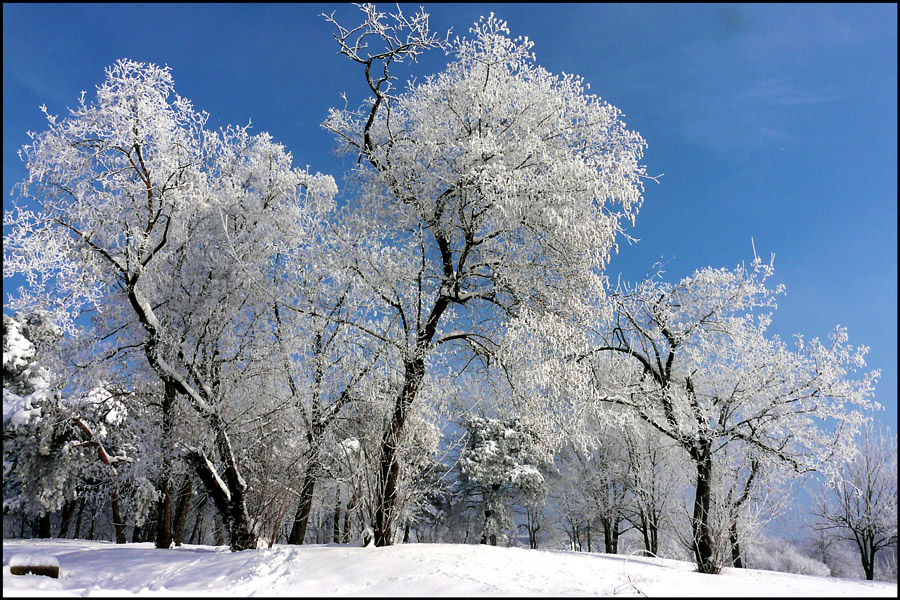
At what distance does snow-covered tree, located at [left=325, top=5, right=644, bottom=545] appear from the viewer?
8602mm

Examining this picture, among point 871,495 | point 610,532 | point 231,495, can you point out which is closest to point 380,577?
point 231,495

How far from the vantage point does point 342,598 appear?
495 cm

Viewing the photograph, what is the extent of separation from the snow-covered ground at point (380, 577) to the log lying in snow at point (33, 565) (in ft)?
0.28

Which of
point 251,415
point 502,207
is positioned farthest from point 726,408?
point 251,415

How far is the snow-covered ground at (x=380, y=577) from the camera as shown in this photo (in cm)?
537

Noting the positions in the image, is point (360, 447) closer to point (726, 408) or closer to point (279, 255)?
point (279, 255)

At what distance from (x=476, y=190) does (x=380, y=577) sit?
217 inches

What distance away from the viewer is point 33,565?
6.48m

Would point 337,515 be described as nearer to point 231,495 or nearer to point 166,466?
point 166,466

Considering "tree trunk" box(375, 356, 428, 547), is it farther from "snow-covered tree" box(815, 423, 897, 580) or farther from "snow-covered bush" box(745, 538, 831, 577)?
"snow-covered bush" box(745, 538, 831, 577)

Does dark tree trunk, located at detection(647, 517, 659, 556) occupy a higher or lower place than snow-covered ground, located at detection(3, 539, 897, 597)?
lower

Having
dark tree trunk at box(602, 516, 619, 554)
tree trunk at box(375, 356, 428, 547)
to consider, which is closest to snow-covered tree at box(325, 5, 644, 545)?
tree trunk at box(375, 356, 428, 547)

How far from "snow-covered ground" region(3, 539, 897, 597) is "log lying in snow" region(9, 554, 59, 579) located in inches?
3.3

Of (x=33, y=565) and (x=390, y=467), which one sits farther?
(x=390, y=467)
